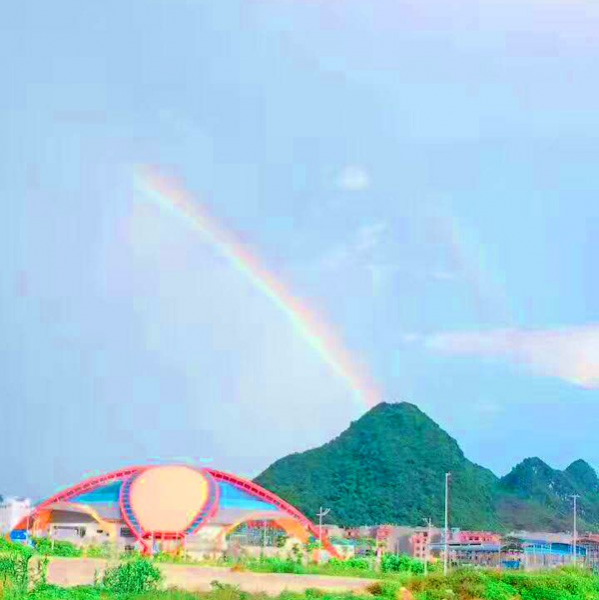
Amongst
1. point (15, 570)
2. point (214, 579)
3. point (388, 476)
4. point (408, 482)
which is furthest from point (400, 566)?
point (388, 476)

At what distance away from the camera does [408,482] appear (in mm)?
112062

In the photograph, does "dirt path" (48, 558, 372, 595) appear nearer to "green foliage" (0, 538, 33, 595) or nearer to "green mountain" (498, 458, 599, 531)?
"green foliage" (0, 538, 33, 595)

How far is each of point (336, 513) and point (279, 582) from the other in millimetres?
86908

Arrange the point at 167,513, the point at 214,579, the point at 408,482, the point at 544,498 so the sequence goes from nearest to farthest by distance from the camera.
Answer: the point at 214,579 → the point at 167,513 → the point at 408,482 → the point at 544,498

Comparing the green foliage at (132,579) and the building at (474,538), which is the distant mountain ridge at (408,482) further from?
the green foliage at (132,579)

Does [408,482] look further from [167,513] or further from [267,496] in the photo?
[167,513]

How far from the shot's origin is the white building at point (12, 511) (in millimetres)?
64500

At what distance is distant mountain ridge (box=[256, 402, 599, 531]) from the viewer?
360ft

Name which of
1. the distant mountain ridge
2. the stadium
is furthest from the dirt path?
the distant mountain ridge

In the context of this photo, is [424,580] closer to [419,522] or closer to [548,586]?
[548,586]

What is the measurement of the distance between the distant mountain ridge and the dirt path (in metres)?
77.6

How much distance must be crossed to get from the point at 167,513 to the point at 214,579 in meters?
30.3

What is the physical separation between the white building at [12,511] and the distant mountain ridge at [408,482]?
140 feet

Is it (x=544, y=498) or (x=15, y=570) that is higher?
(x=544, y=498)
